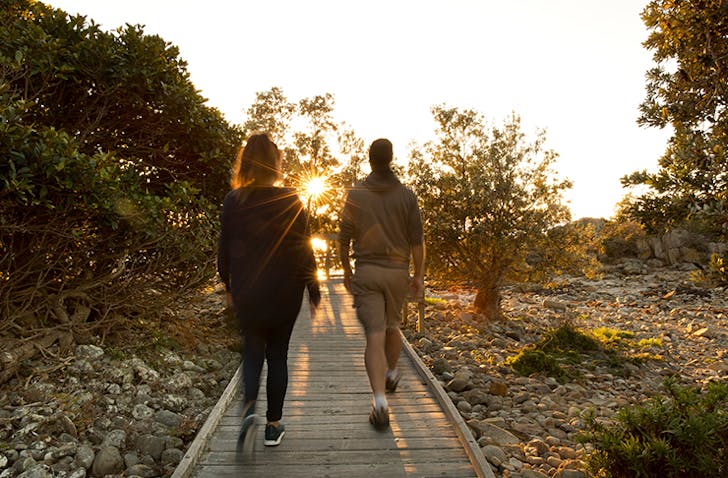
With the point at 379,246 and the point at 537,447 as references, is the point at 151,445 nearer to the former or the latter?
the point at 379,246

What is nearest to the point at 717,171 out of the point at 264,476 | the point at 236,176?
the point at 236,176

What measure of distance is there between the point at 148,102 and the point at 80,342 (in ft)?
11.0

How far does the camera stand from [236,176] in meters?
3.69

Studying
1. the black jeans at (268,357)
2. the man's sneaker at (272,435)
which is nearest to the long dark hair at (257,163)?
the black jeans at (268,357)

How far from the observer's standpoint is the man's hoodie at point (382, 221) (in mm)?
4125

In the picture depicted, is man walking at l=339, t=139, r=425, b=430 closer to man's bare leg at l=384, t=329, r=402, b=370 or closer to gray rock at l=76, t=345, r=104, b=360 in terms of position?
man's bare leg at l=384, t=329, r=402, b=370

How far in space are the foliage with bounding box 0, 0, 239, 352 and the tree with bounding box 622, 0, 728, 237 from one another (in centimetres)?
580

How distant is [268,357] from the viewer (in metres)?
3.79

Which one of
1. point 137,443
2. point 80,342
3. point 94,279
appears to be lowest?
point 137,443

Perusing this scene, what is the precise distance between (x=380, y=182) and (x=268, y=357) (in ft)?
5.54

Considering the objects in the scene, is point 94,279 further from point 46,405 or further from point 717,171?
Answer: point 717,171

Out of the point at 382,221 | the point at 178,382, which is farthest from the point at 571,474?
the point at 178,382

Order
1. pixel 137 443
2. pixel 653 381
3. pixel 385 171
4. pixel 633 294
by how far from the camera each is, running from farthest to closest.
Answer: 1. pixel 633 294
2. pixel 653 381
3. pixel 137 443
4. pixel 385 171

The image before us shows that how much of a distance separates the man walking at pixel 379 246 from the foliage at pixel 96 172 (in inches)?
110
